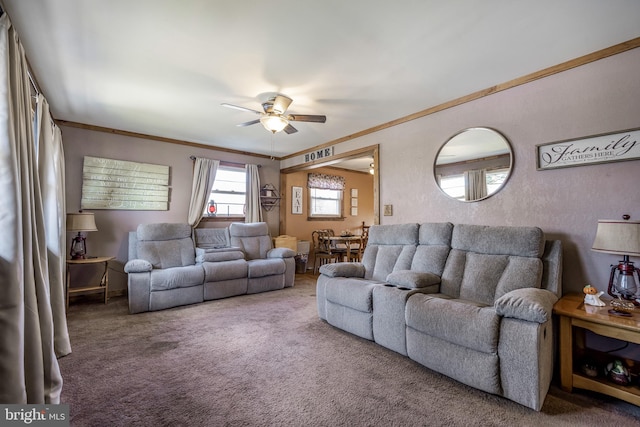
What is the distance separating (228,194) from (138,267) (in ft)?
7.51

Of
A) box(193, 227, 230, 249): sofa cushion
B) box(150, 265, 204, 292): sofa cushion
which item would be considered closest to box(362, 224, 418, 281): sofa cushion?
box(150, 265, 204, 292): sofa cushion

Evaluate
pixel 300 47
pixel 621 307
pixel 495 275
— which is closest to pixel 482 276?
pixel 495 275

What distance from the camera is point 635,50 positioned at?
2178mm

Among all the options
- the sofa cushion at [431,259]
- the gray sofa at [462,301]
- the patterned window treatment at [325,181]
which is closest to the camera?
the gray sofa at [462,301]

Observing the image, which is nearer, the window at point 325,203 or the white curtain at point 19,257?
the white curtain at point 19,257

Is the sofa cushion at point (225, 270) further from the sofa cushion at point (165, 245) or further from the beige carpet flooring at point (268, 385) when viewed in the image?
the beige carpet flooring at point (268, 385)

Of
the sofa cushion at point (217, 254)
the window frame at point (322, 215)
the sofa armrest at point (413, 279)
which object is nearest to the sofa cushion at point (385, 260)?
the sofa armrest at point (413, 279)

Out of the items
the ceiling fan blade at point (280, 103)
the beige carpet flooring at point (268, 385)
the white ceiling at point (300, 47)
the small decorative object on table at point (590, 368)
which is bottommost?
the beige carpet flooring at point (268, 385)

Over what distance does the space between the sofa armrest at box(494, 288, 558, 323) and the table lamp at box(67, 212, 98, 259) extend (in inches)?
180

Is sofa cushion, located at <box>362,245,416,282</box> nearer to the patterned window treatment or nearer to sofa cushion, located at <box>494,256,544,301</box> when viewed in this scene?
sofa cushion, located at <box>494,256,544,301</box>

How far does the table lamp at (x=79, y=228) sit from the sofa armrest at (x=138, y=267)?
766 mm

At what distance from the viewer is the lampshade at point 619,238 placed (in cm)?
188

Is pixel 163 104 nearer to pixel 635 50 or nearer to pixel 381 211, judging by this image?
pixel 381 211

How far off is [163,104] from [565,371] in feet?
14.6
